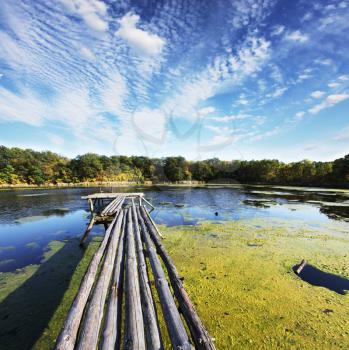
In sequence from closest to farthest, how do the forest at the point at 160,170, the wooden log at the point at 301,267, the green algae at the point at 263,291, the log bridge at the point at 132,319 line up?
1. the log bridge at the point at 132,319
2. the green algae at the point at 263,291
3. the wooden log at the point at 301,267
4. the forest at the point at 160,170

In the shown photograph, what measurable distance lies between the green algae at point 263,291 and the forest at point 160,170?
5696 centimetres

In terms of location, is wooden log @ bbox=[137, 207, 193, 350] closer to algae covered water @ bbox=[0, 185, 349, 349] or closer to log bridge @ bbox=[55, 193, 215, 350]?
log bridge @ bbox=[55, 193, 215, 350]

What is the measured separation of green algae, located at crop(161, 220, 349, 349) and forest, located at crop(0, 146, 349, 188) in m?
57.0

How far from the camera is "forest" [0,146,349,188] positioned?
60.9 metres

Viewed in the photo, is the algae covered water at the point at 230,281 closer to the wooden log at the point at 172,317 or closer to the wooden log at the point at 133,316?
the wooden log at the point at 172,317

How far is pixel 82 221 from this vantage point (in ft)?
51.2

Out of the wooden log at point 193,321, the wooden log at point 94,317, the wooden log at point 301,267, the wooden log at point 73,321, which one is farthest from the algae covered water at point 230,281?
the wooden log at point 94,317

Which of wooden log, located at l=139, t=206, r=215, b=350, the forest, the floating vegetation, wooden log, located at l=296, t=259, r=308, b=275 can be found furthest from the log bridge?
the forest

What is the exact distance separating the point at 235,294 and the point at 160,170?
94.0 metres

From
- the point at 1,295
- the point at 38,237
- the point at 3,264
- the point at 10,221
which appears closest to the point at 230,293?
the point at 1,295

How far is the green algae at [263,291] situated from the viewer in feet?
13.5

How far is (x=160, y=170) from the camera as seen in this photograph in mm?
98938

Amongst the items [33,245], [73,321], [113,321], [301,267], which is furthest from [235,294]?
[33,245]

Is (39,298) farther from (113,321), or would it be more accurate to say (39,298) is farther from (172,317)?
(172,317)
